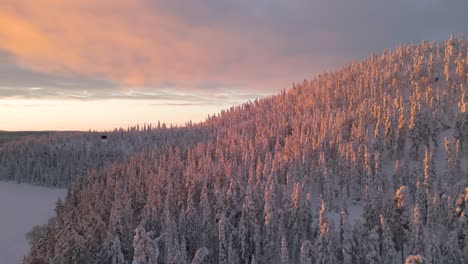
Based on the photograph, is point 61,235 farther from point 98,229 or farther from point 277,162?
point 277,162

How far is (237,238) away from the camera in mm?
65438

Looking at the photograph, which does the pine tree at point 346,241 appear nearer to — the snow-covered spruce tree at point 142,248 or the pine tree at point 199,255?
the pine tree at point 199,255

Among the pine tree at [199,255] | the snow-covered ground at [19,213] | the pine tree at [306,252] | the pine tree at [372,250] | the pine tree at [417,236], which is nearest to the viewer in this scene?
the pine tree at [199,255]

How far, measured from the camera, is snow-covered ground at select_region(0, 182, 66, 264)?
99625 millimetres

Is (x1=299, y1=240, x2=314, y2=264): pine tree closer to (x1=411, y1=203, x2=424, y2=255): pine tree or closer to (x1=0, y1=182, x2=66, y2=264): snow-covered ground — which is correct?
(x1=411, y1=203, x2=424, y2=255): pine tree

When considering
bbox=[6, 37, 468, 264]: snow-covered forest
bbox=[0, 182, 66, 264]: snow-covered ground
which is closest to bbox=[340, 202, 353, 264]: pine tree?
bbox=[6, 37, 468, 264]: snow-covered forest

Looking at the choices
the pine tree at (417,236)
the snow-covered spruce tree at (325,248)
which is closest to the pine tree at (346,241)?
the snow-covered spruce tree at (325,248)

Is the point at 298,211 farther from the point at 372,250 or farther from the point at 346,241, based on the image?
the point at 372,250

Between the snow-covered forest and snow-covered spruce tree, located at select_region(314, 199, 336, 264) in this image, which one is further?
the snow-covered forest

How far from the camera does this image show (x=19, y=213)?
143375 millimetres

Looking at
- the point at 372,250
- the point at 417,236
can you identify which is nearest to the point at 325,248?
the point at 372,250

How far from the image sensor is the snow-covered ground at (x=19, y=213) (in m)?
99.6

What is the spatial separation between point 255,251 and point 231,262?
17.4 feet

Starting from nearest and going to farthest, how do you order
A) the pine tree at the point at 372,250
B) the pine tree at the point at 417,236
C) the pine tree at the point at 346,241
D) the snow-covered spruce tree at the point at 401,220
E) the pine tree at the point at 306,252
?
the pine tree at the point at 372,250 → the pine tree at the point at 346,241 → the pine tree at the point at 417,236 → the pine tree at the point at 306,252 → the snow-covered spruce tree at the point at 401,220
